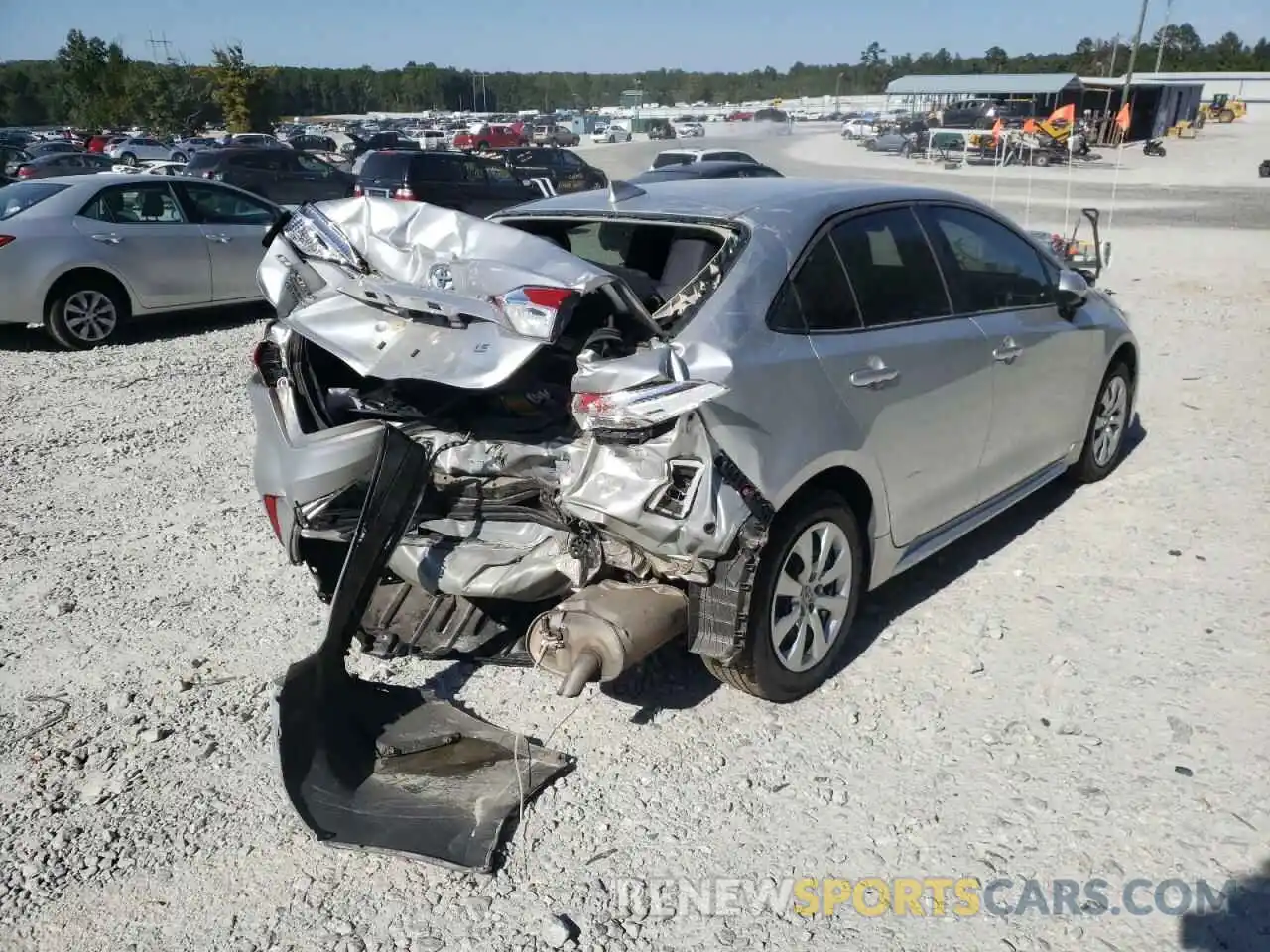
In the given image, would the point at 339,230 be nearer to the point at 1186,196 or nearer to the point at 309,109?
the point at 1186,196

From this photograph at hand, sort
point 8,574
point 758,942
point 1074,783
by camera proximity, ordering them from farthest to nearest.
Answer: point 8,574, point 1074,783, point 758,942

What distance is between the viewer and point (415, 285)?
133 inches

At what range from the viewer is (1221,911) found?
2695 millimetres

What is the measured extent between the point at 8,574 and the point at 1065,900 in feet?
15.0

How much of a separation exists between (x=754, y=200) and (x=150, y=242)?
25.5ft

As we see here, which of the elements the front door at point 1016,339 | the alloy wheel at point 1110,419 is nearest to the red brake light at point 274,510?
the front door at point 1016,339

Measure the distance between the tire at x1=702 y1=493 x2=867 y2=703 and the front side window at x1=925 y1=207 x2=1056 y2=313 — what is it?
1247mm

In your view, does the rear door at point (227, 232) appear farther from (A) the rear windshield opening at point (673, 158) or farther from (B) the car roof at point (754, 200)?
(A) the rear windshield opening at point (673, 158)

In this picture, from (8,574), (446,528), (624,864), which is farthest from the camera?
(8,574)

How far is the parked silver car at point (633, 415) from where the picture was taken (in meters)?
3.08

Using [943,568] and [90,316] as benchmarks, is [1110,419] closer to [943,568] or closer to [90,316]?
[943,568]

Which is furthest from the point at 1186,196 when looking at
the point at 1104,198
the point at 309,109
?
the point at 309,109

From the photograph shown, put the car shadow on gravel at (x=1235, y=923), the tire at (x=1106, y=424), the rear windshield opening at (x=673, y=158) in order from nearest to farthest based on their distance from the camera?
the car shadow on gravel at (x=1235, y=923) < the tire at (x=1106, y=424) < the rear windshield opening at (x=673, y=158)

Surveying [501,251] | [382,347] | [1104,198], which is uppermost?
[501,251]
